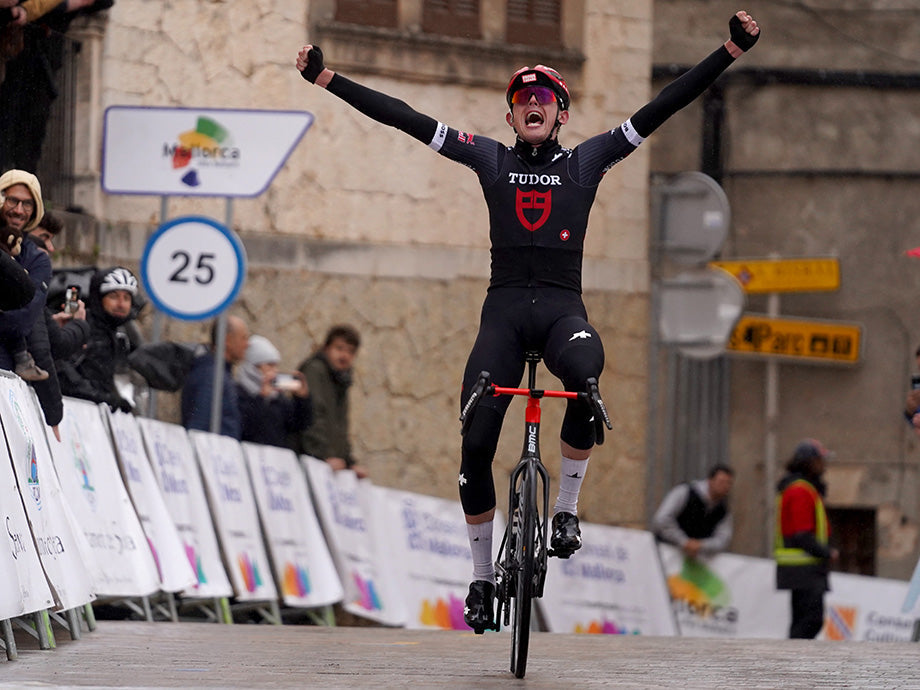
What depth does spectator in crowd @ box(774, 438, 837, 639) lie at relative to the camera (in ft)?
55.3

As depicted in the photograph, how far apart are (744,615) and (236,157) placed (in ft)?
24.3

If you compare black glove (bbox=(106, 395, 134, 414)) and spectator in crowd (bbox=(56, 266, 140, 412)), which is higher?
spectator in crowd (bbox=(56, 266, 140, 412))

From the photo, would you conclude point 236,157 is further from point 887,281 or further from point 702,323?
point 887,281

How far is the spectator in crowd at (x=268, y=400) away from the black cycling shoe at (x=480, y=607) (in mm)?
7388

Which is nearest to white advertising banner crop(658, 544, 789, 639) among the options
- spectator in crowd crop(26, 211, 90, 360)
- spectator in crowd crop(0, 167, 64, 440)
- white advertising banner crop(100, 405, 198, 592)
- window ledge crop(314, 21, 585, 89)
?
window ledge crop(314, 21, 585, 89)

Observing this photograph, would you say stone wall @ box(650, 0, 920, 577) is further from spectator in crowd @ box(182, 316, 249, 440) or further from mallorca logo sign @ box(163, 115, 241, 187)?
mallorca logo sign @ box(163, 115, 241, 187)

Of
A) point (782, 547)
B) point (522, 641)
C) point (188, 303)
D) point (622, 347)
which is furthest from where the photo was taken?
point (622, 347)

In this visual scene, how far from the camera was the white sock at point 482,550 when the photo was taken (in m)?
8.59

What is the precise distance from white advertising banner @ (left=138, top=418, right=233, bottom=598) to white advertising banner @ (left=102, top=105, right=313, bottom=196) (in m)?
1.76

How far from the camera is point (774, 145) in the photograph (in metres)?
22.9

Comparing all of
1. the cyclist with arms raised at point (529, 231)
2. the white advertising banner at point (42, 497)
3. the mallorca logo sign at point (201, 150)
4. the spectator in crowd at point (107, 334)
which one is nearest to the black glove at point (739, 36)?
the cyclist with arms raised at point (529, 231)

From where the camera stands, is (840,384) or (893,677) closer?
(893,677)

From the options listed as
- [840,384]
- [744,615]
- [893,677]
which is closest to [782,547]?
[744,615]

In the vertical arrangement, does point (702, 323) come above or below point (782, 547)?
above
